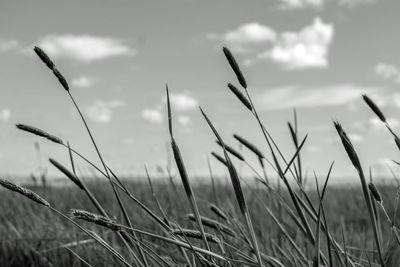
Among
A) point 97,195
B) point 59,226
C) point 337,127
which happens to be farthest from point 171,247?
point 97,195

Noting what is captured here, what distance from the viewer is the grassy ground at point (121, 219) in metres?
2.61

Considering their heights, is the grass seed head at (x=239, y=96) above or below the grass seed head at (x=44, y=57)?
below

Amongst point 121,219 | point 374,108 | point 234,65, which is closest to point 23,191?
point 234,65

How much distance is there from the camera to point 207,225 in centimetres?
145

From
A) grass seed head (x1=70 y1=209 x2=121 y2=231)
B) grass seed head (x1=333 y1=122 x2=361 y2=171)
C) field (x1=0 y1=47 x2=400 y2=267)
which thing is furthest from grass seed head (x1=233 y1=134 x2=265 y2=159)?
grass seed head (x1=70 y1=209 x2=121 y2=231)

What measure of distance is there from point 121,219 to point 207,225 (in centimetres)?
226

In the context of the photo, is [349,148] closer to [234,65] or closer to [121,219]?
[234,65]

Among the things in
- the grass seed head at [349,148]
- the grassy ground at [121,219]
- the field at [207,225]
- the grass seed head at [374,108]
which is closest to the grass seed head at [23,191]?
the field at [207,225]

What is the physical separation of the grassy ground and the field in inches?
0.4

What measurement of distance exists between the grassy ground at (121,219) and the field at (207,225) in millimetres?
10

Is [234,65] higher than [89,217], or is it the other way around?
[234,65]

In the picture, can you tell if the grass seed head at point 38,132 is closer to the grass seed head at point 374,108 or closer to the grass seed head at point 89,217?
the grass seed head at point 89,217

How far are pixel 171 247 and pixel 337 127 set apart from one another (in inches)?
75.2

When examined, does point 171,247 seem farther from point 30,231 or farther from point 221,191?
point 221,191
